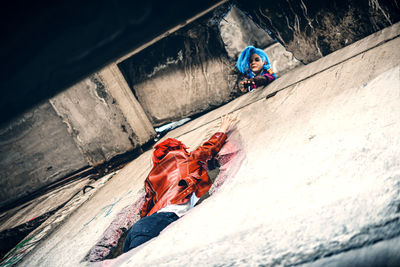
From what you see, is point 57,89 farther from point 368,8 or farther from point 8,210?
point 8,210

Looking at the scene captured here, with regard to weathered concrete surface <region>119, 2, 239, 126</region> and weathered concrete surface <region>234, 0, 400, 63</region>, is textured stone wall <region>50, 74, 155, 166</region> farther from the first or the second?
weathered concrete surface <region>234, 0, 400, 63</region>

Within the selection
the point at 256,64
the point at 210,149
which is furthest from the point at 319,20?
the point at 210,149

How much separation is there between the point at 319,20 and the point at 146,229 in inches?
97.1

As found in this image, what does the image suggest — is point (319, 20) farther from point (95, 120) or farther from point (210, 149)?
point (95, 120)

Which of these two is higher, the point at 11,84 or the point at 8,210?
the point at 11,84

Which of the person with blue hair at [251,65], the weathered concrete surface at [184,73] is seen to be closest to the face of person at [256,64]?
the person with blue hair at [251,65]

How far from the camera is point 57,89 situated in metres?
0.93

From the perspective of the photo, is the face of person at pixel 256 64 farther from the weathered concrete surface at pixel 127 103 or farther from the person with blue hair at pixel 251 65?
the weathered concrete surface at pixel 127 103

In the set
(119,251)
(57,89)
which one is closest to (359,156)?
(57,89)

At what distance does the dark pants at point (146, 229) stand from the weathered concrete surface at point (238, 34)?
3.53 metres

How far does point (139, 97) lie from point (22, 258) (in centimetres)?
238

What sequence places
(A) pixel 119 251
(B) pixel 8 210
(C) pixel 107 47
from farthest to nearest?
(B) pixel 8 210 < (A) pixel 119 251 < (C) pixel 107 47

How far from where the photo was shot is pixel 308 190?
708mm

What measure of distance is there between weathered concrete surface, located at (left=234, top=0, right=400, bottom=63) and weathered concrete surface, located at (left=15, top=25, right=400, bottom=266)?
85cm
